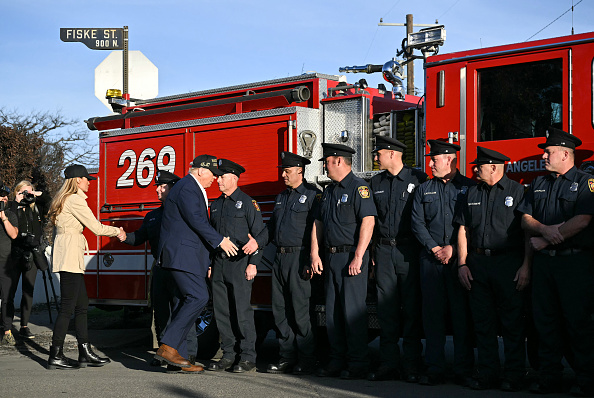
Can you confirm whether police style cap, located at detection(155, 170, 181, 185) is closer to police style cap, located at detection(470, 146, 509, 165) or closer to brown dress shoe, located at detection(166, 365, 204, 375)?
brown dress shoe, located at detection(166, 365, 204, 375)

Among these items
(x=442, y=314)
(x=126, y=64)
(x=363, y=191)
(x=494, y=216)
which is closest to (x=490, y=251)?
(x=494, y=216)

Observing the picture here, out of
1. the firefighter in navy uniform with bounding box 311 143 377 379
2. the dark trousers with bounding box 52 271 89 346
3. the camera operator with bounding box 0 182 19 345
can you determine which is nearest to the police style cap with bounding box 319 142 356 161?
the firefighter in navy uniform with bounding box 311 143 377 379

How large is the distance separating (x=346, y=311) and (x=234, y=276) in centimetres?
124

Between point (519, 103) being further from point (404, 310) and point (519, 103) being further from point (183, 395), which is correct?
point (183, 395)

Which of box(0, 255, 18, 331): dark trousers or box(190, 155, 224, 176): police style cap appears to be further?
box(0, 255, 18, 331): dark trousers

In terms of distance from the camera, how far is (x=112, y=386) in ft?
21.1

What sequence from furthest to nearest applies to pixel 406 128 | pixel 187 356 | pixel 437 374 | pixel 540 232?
pixel 406 128
pixel 187 356
pixel 437 374
pixel 540 232

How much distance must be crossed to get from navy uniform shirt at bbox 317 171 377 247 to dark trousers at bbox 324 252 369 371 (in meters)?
0.15

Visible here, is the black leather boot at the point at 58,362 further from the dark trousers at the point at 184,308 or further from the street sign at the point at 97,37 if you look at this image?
the street sign at the point at 97,37

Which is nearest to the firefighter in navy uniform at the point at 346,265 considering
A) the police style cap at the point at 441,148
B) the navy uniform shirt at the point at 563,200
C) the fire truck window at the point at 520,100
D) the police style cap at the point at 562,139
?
the police style cap at the point at 441,148

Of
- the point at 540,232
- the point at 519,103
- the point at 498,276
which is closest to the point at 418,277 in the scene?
the point at 498,276

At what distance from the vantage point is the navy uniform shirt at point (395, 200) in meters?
6.81

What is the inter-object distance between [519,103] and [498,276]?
1559 millimetres

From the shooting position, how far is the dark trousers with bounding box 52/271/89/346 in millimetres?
7262
